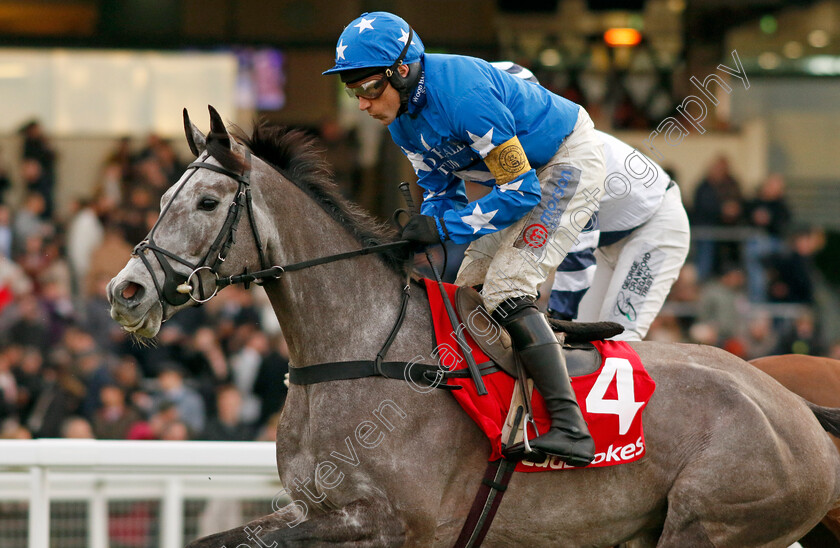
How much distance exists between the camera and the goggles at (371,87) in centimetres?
368

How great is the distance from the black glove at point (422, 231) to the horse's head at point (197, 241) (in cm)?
53

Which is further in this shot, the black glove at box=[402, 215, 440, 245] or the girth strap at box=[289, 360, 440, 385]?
the black glove at box=[402, 215, 440, 245]

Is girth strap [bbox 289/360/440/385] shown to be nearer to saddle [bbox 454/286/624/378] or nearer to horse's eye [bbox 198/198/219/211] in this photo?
saddle [bbox 454/286/624/378]

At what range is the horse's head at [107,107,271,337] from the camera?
3.31m

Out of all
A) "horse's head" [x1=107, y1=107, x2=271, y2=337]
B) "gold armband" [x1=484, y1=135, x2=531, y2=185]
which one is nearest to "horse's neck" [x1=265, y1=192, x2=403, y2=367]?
"horse's head" [x1=107, y1=107, x2=271, y2=337]

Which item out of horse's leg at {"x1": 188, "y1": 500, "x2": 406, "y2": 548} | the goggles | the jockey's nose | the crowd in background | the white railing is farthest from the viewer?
the crowd in background

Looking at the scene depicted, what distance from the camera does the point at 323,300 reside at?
3648mm

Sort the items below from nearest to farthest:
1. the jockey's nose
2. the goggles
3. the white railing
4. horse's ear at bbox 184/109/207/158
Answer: the jockey's nose → horse's ear at bbox 184/109/207/158 → the goggles → the white railing

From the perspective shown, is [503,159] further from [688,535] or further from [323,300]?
[688,535]

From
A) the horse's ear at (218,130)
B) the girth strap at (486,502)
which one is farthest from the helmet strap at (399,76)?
the girth strap at (486,502)

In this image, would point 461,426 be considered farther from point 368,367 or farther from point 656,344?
point 656,344

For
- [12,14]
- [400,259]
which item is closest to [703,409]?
[400,259]

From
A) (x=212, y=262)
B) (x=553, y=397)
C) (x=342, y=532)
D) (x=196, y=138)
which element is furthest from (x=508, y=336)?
(x=196, y=138)

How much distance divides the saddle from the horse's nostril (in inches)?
45.5
